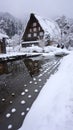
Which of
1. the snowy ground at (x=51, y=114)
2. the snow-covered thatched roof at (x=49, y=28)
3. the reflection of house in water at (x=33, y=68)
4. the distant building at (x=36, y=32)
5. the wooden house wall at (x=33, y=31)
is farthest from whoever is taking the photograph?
the wooden house wall at (x=33, y=31)

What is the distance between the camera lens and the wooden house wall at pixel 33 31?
42306mm

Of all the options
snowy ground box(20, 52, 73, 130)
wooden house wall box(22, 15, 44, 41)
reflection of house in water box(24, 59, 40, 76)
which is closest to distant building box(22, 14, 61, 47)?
wooden house wall box(22, 15, 44, 41)

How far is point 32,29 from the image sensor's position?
43.8 m

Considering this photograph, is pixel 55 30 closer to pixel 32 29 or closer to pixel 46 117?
pixel 32 29

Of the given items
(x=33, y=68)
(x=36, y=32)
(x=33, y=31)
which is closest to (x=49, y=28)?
(x=36, y=32)

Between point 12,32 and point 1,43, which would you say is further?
point 12,32

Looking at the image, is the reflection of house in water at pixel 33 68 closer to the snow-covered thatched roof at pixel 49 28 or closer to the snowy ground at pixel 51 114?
the snowy ground at pixel 51 114

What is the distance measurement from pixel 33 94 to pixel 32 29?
39.7 meters

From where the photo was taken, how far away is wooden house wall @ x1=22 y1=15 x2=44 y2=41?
42.3m

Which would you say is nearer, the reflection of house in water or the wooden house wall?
the reflection of house in water

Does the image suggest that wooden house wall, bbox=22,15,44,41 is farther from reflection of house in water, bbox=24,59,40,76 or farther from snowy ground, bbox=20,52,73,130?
snowy ground, bbox=20,52,73,130

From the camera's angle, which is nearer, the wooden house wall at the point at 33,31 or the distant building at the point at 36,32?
the distant building at the point at 36,32

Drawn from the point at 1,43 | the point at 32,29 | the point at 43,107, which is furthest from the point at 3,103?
the point at 32,29

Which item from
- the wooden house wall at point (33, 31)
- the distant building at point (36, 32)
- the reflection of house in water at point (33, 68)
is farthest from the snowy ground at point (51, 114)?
the wooden house wall at point (33, 31)
